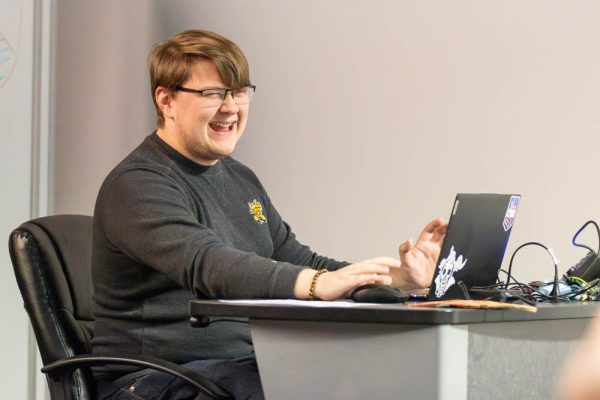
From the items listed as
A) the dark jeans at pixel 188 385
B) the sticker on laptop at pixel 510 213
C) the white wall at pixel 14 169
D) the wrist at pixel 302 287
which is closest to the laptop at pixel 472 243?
the sticker on laptop at pixel 510 213

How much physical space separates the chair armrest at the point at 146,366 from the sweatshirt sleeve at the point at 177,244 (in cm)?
15

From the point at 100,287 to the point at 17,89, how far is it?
1807 mm

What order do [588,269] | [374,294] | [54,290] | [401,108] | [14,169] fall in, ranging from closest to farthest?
[374,294]
[588,269]
[54,290]
[401,108]
[14,169]

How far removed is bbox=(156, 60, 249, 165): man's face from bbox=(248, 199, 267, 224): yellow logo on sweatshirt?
0.54 ft

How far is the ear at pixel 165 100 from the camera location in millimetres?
2131

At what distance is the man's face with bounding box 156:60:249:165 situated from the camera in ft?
6.84

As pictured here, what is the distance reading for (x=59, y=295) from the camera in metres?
2.06

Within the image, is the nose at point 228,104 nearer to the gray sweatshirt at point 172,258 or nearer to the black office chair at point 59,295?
the gray sweatshirt at point 172,258

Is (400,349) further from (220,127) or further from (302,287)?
(220,127)

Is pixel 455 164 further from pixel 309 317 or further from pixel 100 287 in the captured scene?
pixel 309 317

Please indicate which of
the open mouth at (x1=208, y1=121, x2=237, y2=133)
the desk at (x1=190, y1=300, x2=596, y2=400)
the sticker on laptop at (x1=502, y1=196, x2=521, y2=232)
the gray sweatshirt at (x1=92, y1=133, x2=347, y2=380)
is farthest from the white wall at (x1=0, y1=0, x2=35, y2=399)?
the sticker on laptop at (x1=502, y1=196, x2=521, y2=232)

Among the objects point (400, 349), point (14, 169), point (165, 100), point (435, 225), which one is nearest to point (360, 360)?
point (400, 349)

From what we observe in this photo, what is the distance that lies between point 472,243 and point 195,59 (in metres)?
0.80

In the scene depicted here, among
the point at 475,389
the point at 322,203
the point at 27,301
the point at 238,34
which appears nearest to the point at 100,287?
the point at 27,301
